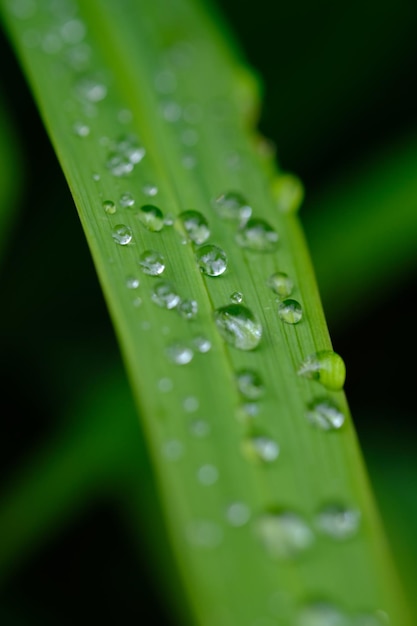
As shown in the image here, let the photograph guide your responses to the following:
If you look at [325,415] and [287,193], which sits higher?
[287,193]

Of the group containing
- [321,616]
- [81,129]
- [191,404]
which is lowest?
[321,616]

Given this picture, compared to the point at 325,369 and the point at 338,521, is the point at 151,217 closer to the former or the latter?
the point at 325,369

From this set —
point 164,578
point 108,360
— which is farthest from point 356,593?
point 108,360

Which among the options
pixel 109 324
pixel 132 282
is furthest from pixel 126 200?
Result: pixel 109 324

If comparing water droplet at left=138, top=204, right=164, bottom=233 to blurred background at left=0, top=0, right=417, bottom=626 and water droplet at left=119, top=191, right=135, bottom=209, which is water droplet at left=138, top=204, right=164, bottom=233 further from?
blurred background at left=0, top=0, right=417, bottom=626

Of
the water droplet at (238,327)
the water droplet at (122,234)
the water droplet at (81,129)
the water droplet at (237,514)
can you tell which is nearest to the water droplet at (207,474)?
the water droplet at (237,514)

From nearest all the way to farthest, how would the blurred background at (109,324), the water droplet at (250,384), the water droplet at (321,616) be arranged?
the water droplet at (321,616) → the water droplet at (250,384) → the blurred background at (109,324)

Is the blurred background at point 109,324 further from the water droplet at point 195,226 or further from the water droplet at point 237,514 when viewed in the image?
the water droplet at point 237,514
